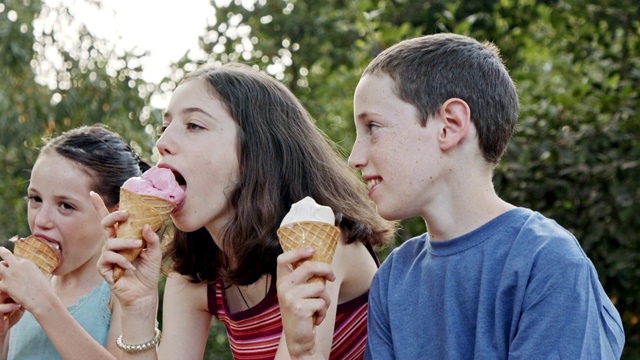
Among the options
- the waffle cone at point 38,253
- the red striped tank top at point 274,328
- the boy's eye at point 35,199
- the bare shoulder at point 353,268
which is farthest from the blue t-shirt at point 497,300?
the boy's eye at point 35,199

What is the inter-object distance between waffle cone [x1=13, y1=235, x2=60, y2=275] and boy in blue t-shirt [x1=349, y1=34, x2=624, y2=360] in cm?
120

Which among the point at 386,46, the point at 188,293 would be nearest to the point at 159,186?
the point at 188,293

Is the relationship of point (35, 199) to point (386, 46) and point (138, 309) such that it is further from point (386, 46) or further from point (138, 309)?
point (386, 46)

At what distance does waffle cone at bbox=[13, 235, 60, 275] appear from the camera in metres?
3.07

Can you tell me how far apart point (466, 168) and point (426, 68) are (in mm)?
274

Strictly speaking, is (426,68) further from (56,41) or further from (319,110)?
(56,41)

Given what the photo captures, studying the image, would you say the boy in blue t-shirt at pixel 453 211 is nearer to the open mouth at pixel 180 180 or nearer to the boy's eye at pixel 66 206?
the open mouth at pixel 180 180

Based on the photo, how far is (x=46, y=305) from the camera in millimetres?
Result: 2895

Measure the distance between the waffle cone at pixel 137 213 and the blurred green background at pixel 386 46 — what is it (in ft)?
6.92

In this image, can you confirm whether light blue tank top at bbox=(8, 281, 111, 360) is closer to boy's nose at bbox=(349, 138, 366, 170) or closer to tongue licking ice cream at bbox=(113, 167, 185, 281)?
tongue licking ice cream at bbox=(113, 167, 185, 281)

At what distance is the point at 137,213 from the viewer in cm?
260

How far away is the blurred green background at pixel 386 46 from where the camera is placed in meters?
4.56

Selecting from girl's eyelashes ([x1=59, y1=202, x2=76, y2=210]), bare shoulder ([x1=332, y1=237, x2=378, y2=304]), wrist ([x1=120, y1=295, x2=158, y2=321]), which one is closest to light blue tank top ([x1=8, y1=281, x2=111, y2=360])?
girl's eyelashes ([x1=59, y1=202, x2=76, y2=210])

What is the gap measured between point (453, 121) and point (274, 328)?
0.90 metres
